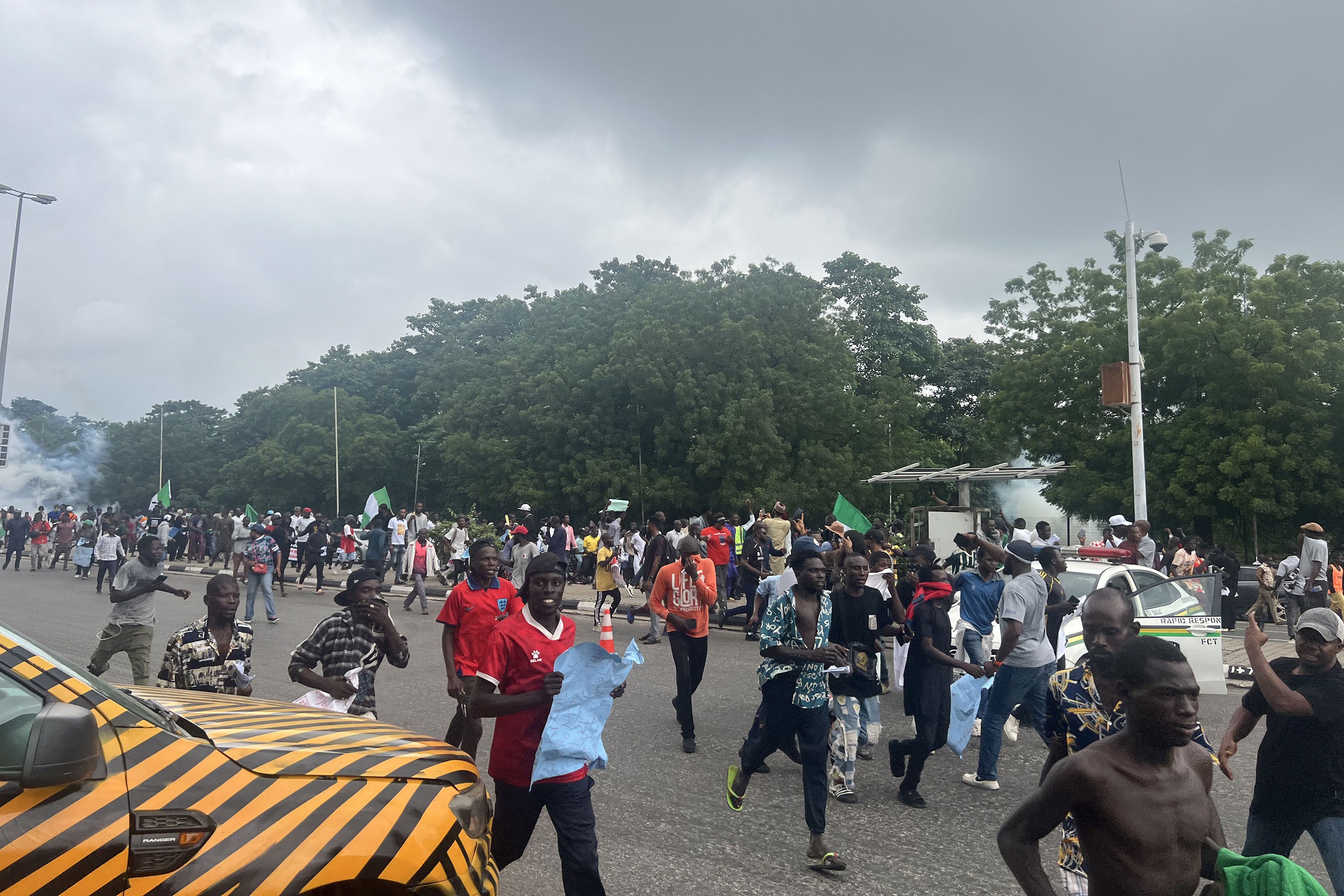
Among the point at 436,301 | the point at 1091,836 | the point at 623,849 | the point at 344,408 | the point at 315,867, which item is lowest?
the point at 623,849

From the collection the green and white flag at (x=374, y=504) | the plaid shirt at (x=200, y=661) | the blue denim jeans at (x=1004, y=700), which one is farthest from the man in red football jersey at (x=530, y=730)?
the green and white flag at (x=374, y=504)

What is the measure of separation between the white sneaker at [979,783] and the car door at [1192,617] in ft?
10.1

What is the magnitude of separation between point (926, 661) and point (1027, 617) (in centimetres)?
74

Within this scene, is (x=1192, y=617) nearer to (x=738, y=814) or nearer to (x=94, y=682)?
(x=738, y=814)

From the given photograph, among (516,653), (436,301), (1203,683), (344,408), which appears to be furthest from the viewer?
(436,301)

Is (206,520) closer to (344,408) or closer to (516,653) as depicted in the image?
(344,408)

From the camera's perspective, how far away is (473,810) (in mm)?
3162

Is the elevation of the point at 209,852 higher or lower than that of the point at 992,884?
higher

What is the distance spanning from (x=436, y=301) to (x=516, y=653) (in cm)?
5451

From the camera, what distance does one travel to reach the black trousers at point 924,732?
616 cm

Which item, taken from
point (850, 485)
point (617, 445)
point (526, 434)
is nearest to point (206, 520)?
point (526, 434)

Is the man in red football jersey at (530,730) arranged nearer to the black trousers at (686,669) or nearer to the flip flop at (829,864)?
the flip flop at (829,864)

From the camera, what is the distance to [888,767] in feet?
23.6

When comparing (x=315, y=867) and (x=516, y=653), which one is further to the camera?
(x=516, y=653)
